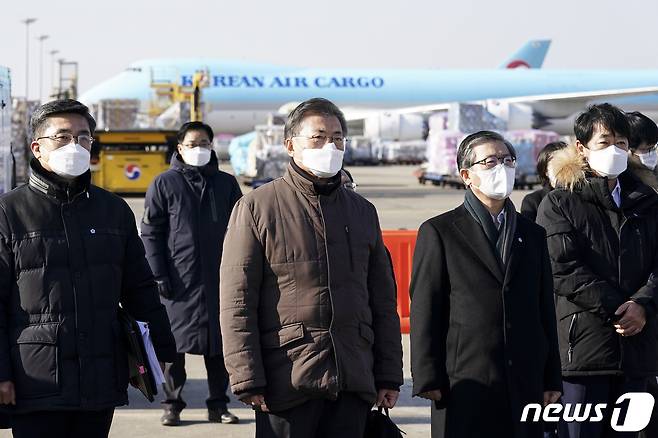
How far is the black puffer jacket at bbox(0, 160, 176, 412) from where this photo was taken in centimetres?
419

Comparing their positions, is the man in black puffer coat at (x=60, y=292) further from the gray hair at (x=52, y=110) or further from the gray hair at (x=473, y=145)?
the gray hair at (x=473, y=145)

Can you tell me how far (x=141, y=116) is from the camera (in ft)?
139

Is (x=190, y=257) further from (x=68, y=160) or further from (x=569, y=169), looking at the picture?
(x=68, y=160)

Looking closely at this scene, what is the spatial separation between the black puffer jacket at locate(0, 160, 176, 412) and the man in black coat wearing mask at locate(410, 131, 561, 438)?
123cm

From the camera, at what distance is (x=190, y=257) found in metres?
7.08

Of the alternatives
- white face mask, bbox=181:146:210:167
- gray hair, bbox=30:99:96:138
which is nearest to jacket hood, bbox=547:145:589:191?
gray hair, bbox=30:99:96:138

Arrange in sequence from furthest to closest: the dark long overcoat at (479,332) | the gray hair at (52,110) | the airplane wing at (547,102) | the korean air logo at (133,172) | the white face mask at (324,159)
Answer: the airplane wing at (547,102) < the korean air logo at (133,172) < the dark long overcoat at (479,332) < the gray hair at (52,110) < the white face mask at (324,159)

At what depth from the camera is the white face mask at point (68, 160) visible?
4.29 metres

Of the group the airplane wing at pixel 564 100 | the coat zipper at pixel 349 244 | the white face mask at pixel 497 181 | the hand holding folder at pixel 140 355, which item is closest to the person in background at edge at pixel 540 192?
the white face mask at pixel 497 181

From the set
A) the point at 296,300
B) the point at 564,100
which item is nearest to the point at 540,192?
the point at 296,300

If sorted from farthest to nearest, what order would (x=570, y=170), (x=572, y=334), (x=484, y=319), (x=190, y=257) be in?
1. (x=190, y=257)
2. (x=570, y=170)
3. (x=572, y=334)
4. (x=484, y=319)

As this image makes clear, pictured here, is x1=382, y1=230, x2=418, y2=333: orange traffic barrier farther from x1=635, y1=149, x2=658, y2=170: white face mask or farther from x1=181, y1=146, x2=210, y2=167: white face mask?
x1=635, y1=149, x2=658, y2=170: white face mask

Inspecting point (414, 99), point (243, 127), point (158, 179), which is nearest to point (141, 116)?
point (243, 127)

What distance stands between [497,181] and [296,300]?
103 cm
